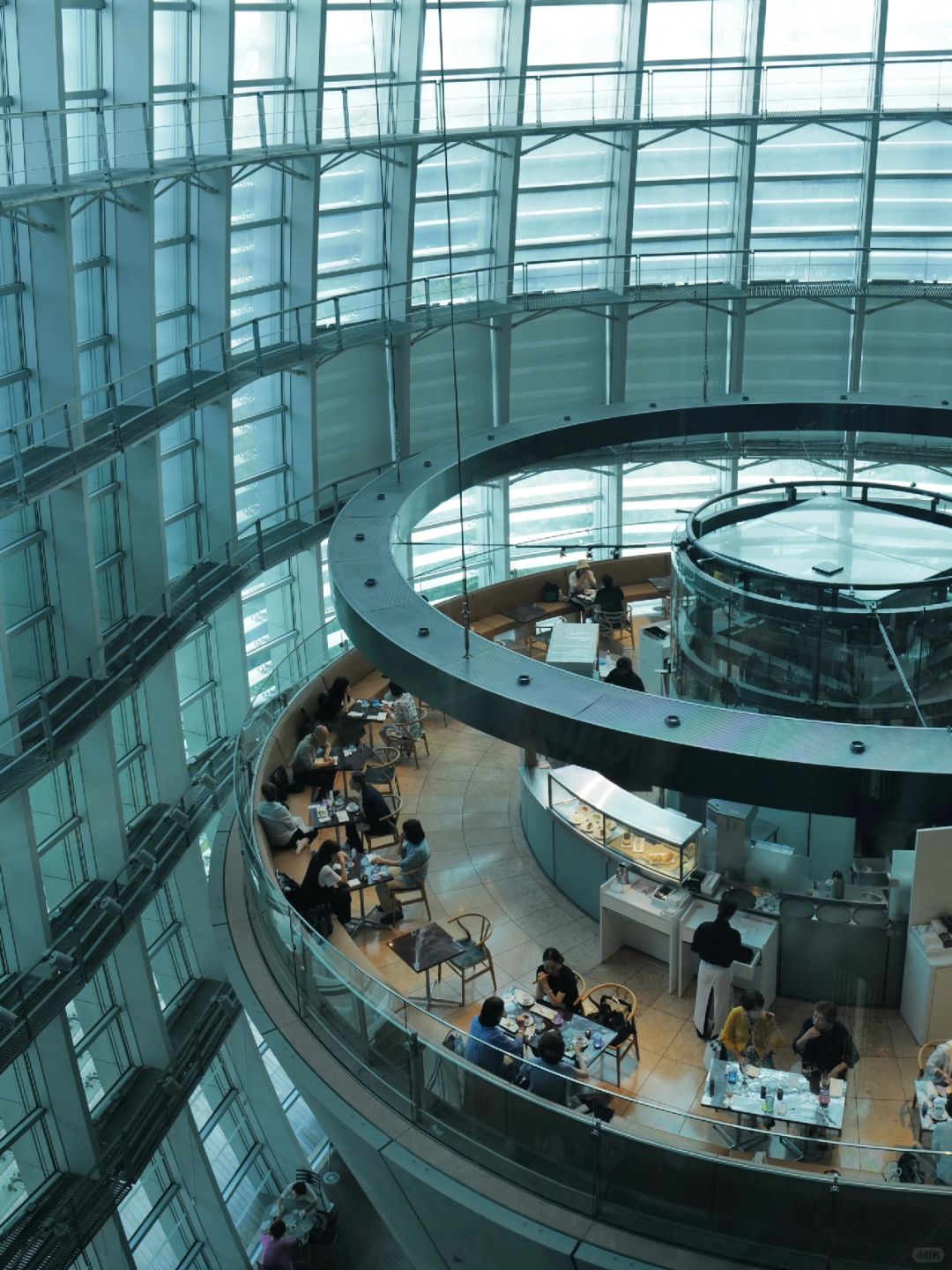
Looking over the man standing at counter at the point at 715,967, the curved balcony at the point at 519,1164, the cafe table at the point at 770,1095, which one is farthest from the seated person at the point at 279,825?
the cafe table at the point at 770,1095

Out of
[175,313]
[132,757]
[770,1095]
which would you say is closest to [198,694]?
[132,757]

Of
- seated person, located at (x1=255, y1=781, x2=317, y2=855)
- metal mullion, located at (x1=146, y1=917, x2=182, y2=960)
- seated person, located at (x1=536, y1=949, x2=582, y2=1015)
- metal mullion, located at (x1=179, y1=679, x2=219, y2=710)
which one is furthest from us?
metal mullion, located at (x1=179, y1=679, x2=219, y2=710)

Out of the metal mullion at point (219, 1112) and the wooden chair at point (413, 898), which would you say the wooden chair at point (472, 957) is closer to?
the wooden chair at point (413, 898)

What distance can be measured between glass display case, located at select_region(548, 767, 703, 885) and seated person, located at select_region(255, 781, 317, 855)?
308 cm

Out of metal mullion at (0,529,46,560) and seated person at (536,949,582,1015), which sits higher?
metal mullion at (0,529,46,560)

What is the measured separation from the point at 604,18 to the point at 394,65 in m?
4.39

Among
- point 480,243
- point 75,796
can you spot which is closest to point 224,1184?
point 75,796

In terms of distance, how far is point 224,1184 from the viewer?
23.7 m

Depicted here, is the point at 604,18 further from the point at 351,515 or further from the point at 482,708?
the point at 482,708

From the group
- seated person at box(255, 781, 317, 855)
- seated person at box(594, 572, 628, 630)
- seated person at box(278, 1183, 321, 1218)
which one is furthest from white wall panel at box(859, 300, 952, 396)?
seated person at box(278, 1183, 321, 1218)

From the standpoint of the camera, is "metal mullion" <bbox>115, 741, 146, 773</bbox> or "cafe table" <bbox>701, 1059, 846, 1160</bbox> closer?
"cafe table" <bbox>701, 1059, 846, 1160</bbox>

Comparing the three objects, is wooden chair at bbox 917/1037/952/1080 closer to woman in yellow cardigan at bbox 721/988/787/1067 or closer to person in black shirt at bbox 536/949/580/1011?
woman in yellow cardigan at bbox 721/988/787/1067

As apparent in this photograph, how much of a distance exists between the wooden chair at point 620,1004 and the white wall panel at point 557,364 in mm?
17758

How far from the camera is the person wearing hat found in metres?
23.4
